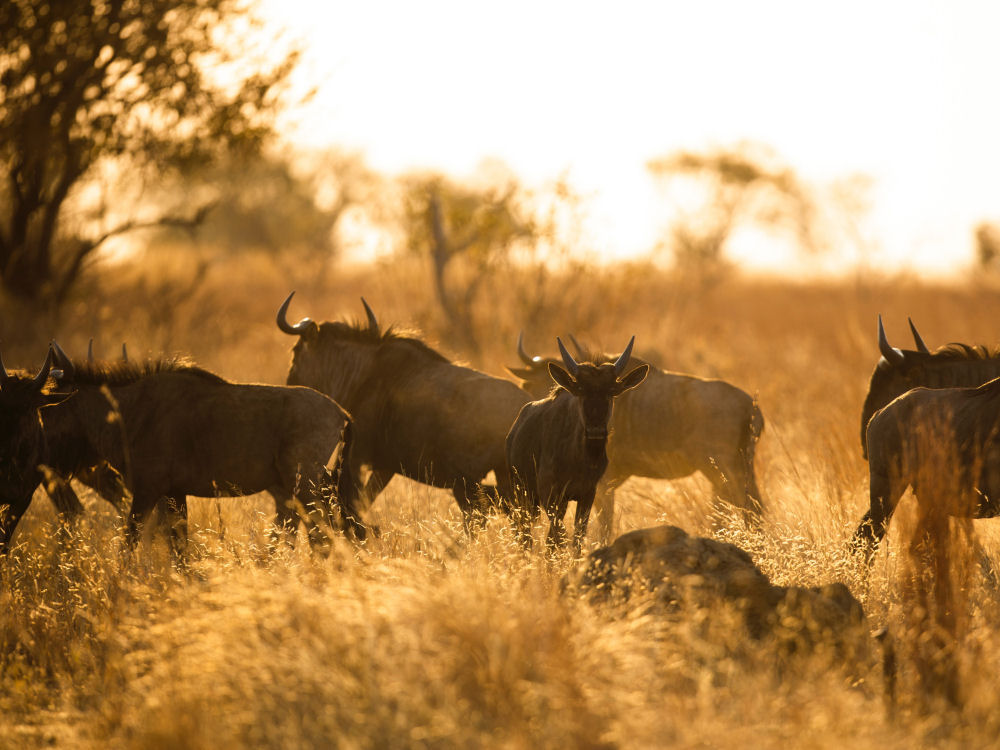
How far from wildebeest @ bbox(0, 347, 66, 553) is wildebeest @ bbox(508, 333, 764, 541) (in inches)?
141

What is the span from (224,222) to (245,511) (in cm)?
4762

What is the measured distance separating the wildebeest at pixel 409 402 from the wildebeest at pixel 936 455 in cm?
257

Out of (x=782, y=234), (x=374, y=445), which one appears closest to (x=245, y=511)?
(x=374, y=445)

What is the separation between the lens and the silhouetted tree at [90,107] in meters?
→ 15.5

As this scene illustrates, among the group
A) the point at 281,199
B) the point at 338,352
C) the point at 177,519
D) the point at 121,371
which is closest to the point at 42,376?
the point at 121,371

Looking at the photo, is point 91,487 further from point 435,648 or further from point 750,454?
point 750,454

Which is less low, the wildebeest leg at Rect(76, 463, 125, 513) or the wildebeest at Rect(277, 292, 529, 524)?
the wildebeest at Rect(277, 292, 529, 524)

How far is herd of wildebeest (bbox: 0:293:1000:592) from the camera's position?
20.5 feet

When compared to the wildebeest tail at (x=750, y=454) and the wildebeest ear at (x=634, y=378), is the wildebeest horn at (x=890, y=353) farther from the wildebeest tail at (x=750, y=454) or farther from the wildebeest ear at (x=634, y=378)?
the wildebeest ear at (x=634, y=378)

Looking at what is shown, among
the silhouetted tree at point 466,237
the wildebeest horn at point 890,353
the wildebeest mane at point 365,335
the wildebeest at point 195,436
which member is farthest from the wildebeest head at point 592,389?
the silhouetted tree at point 466,237

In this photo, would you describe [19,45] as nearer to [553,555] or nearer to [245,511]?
[245,511]

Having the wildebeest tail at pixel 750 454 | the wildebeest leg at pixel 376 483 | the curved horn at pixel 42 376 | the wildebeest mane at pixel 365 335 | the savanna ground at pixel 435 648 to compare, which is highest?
the wildebeest mane at pixel 365 335

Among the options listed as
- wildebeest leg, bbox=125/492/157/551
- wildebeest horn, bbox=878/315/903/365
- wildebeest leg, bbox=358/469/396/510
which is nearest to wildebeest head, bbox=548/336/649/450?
wildebeest horn, bbox=878/315/903/365

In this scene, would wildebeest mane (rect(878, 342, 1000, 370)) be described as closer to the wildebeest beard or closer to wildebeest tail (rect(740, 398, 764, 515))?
wildebeest tail (rect(740, 398, 764, 515))
